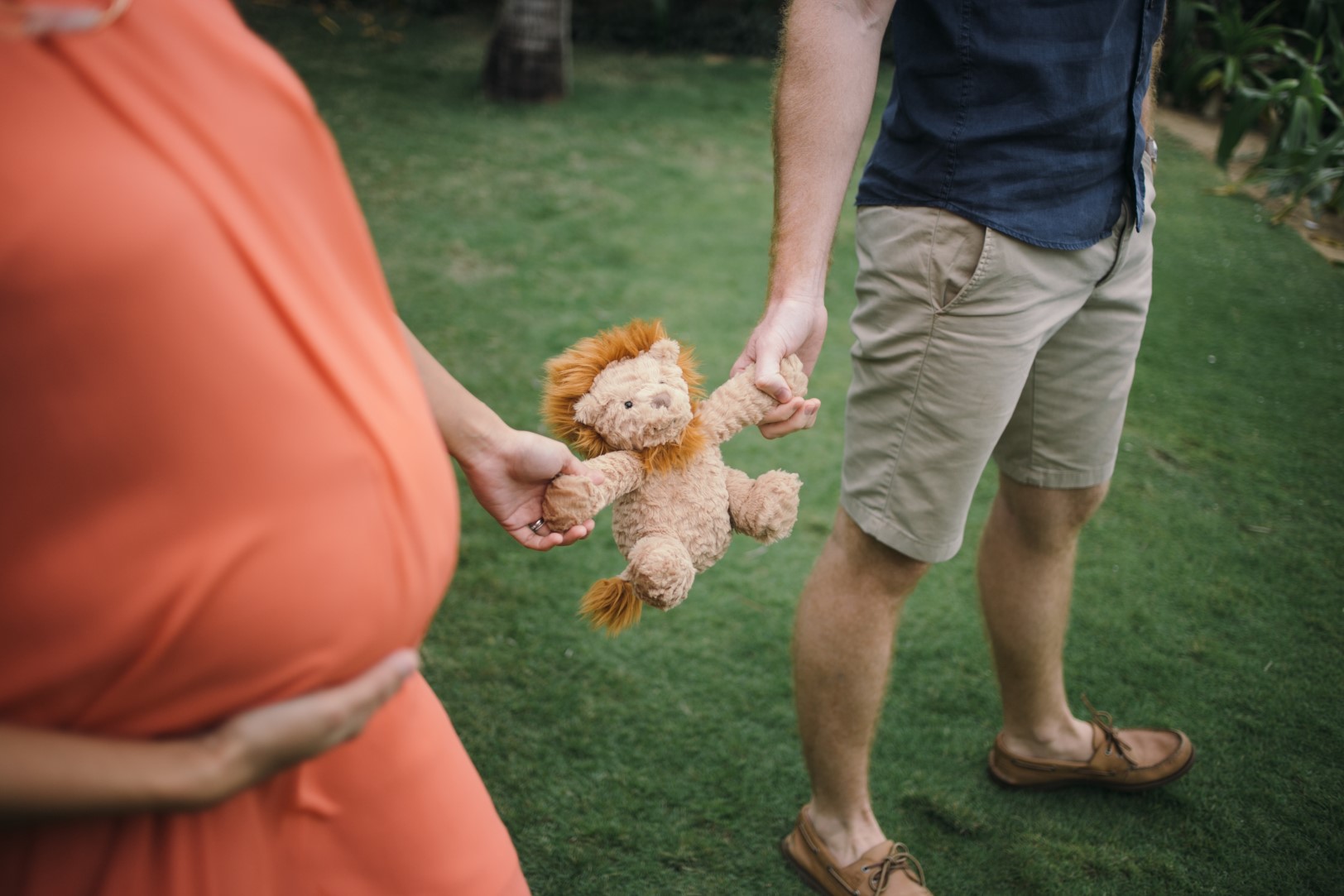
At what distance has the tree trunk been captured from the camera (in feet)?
21.4

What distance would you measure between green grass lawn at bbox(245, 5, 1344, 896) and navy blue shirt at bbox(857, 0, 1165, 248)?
141 cm

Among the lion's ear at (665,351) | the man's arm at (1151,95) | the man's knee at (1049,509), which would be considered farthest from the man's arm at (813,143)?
the man's knee at (1049,509)

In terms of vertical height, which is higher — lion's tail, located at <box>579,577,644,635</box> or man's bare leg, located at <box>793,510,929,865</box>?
lion's tail, located at <box>579,577,644,635</box>

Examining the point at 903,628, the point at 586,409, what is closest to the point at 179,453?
the point at 586,409

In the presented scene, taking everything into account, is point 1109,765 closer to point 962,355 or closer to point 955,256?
point 962,355

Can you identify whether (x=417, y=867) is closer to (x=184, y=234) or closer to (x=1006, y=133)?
(x=184, y=234)

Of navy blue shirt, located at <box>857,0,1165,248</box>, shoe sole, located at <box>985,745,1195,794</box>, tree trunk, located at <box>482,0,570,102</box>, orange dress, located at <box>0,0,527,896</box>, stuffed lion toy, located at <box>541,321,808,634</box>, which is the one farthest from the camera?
tree trunk, located at <box>482,0,570,102</box>

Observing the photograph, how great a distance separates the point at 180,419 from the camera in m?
0.62

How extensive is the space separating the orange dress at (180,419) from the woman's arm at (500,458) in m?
0.34

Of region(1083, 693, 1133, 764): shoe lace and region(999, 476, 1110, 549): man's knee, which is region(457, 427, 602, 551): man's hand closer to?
region(999, 476, 1110, 549): man's knee

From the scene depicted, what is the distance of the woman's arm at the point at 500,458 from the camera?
111 cm

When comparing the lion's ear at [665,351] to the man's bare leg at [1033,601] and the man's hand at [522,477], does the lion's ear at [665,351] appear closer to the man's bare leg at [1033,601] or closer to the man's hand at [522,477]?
the man's hand at [522,477]

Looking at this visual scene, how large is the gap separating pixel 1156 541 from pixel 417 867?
296cm

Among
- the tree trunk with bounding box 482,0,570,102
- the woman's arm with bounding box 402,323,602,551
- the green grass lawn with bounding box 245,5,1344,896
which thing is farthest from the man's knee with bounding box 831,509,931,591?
the tree trunk with bounding box 482,0,570,102
